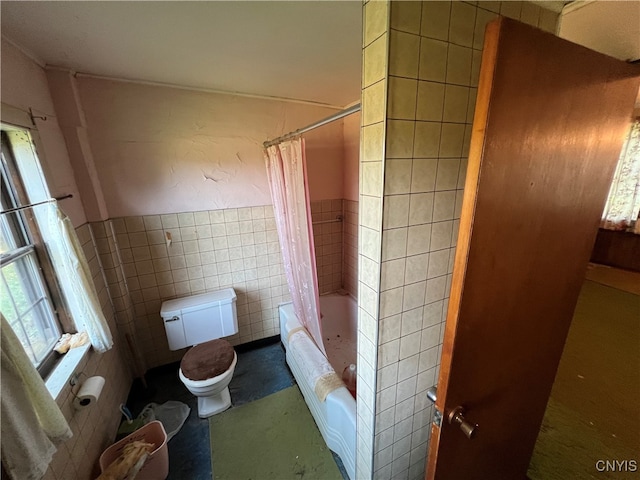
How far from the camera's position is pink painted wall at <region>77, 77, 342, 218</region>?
5.49ft

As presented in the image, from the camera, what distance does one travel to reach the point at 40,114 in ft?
4.28

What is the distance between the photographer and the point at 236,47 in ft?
4.07

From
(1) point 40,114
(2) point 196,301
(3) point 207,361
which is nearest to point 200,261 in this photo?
(2) point 196,301

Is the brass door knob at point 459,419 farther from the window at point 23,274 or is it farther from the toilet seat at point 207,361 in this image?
the window at point 23,274

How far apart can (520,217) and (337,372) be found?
73.1 inches

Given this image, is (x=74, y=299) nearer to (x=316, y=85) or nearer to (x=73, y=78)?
(x=73, y=78)

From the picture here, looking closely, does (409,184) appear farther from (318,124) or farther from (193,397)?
(193,397)

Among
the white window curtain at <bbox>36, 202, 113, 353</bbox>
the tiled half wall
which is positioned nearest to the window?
the white window curtain at <bbox>36, 202, 113, 353</bbox>

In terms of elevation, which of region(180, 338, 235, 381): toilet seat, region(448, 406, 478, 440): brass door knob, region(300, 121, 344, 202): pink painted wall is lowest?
region(180, 338, 235, 381): toilet seat

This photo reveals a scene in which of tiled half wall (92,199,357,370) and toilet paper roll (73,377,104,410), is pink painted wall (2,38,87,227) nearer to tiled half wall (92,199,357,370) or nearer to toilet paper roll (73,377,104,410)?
tiled half wall (92,199,357,370)

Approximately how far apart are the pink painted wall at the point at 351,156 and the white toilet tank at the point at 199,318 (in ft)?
4.78

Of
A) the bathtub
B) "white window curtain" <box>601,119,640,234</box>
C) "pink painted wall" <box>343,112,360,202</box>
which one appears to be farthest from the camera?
"white window curtain" <box>601,119,640,234</box>

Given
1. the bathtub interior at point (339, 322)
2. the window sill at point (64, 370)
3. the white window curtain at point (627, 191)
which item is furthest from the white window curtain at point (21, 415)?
the white window curtain at point (627, 191)

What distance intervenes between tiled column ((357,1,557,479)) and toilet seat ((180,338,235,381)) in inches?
43.3
